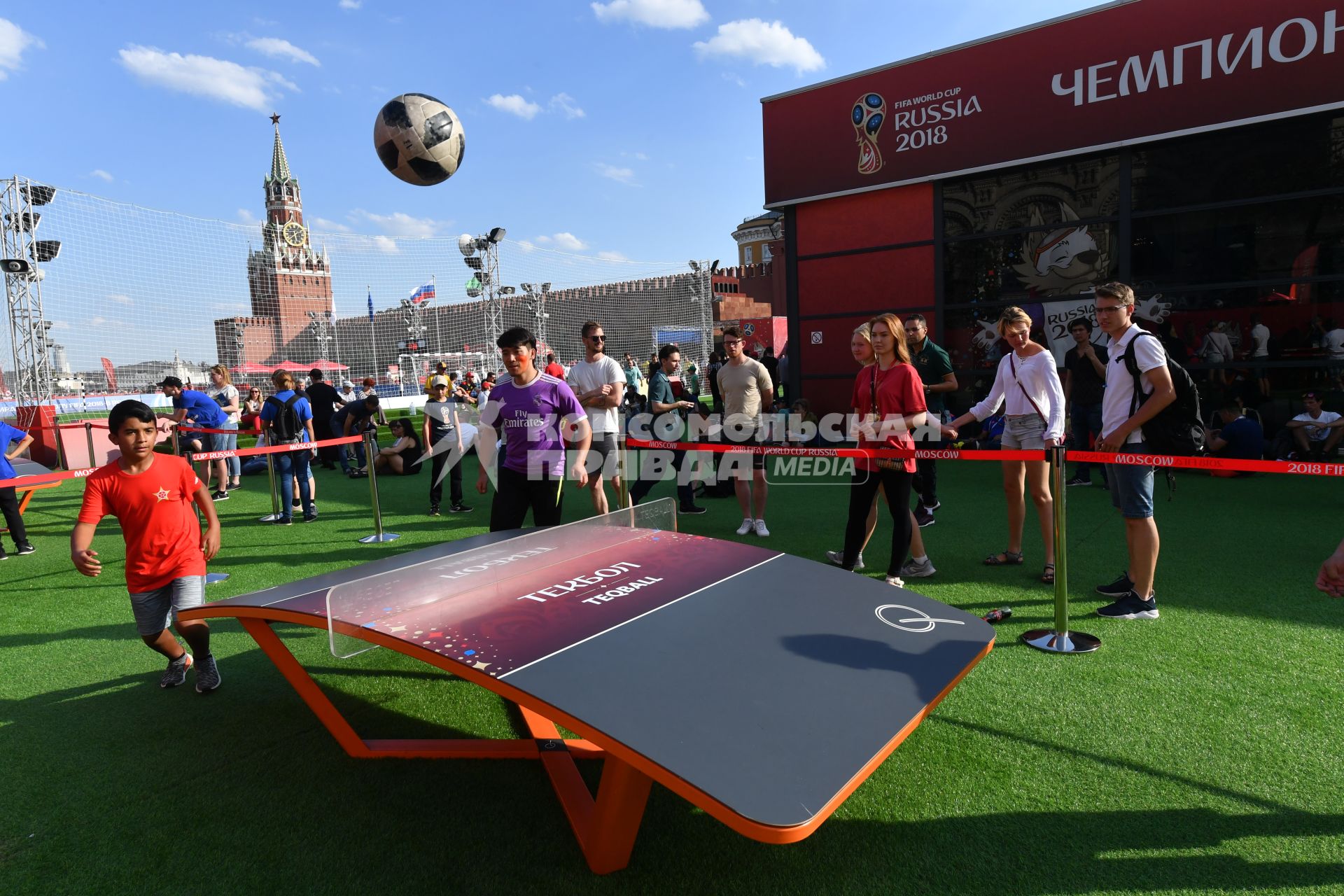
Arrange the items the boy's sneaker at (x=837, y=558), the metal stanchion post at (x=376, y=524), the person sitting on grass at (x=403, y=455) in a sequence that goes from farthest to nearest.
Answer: the person sitting on grass at (x=403, y=455), the metal stanchion post at (x=376, y=524), the boy's sneaker at (x=837, y=558)

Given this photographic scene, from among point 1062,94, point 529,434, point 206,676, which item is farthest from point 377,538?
point 1062,94

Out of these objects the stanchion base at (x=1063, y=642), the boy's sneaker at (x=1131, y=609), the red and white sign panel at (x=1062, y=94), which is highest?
the red and white sign panel at (x=1062, y=94)

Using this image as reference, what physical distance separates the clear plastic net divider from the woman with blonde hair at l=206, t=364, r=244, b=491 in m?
7.41

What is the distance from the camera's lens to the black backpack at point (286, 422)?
8398 mm

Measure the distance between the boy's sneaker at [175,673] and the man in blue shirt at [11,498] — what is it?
14.4 feet

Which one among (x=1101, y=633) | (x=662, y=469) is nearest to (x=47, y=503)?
(x=662, y=469)

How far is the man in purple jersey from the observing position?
4473 mm

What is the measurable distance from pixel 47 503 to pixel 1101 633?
12880 millimetres

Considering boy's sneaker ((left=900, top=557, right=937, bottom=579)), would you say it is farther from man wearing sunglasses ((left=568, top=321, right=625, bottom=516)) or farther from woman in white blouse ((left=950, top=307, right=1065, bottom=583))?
man wearing sunglasses ((left=568, top=321, right=625, bottom=516))

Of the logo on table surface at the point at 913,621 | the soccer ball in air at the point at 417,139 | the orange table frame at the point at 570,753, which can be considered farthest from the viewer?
the soccer ball in air at the point at 417,139

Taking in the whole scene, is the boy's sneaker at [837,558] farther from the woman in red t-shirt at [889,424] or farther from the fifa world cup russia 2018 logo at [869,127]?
the fifa world cup russia 2018 logo at [869,127]

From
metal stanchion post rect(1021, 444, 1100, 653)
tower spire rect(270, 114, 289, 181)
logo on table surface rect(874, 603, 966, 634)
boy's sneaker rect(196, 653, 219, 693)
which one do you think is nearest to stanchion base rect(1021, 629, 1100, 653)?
metal stanchion post rect(1021, 444, 1100, 653)

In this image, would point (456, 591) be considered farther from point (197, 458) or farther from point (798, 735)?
point (197, 458)

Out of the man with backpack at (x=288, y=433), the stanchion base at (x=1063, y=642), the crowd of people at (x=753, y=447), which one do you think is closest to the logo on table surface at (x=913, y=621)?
the crowd of people at (x=753, y=447)
